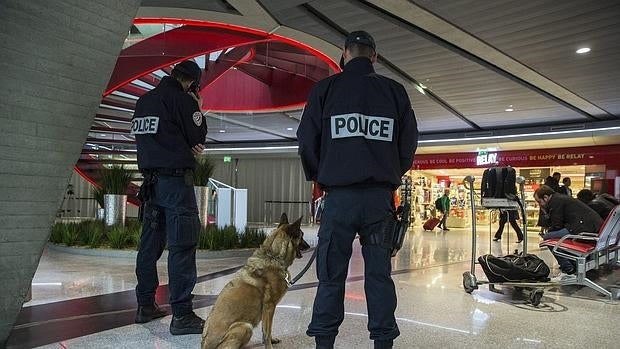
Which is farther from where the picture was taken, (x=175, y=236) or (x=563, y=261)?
(x=563, y=261)

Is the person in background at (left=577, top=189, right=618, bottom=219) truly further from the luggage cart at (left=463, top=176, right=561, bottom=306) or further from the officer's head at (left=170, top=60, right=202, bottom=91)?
the officer's head at (left=170, top=60, right=202, bottom=91)

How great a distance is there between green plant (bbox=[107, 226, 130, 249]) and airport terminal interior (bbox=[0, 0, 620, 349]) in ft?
0.08

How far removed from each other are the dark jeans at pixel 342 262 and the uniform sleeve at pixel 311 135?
222 mm

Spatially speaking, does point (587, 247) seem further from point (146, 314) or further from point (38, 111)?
point (38, 111)

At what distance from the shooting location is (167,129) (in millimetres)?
2816

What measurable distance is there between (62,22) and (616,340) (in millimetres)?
3843

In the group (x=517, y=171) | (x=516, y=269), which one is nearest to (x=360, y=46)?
(x=516, y=269)

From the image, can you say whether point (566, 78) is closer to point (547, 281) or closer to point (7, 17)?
point (547, 281)

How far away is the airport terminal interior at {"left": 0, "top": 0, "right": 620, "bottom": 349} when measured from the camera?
2529 mm

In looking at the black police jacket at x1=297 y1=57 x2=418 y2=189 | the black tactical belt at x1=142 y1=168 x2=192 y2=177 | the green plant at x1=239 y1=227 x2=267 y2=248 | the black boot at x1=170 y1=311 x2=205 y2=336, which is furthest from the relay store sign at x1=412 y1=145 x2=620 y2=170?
the black police jacket at x1=297 y1=57 x2=418 y2=189

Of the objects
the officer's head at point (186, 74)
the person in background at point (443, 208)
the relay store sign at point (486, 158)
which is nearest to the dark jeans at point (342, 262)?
the officer's head at point (186, 74)

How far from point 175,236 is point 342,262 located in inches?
46.0

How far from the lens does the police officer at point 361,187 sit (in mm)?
2064

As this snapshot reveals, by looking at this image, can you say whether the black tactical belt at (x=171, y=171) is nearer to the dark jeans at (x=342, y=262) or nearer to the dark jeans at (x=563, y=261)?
the dark jeans at (x=342, y=262)
